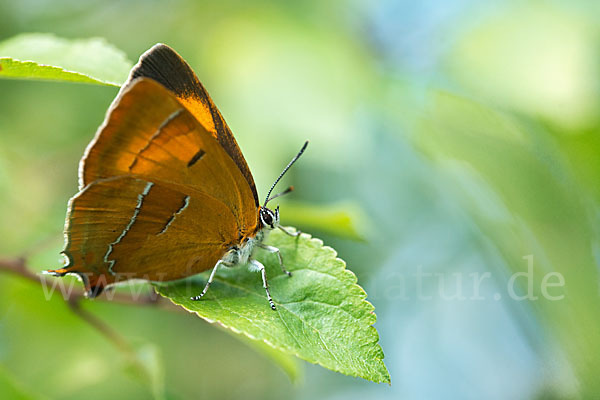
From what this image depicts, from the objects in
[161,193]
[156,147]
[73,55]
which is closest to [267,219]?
[161,193]

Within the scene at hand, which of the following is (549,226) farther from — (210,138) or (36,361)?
(36,361)

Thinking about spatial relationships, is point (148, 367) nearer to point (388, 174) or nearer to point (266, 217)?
point (266, 217)

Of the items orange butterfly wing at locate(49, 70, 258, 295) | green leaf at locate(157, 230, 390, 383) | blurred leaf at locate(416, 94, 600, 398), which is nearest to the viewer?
green leaf at locate(157, 230, 390, 383)

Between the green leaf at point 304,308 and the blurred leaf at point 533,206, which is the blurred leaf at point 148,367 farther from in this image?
the blurred leaf at point 533,206

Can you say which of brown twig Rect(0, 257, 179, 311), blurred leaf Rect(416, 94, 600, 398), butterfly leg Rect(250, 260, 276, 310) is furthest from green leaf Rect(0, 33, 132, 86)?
blurred leaf Rect(416, 94, 600, 398)

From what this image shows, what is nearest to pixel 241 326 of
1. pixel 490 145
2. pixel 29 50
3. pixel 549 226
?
pixel 29 50

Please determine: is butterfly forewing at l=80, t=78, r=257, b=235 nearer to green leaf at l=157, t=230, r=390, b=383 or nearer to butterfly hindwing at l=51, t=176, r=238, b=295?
butterfly hindwing at l=51, t=176, r=238, b=295
